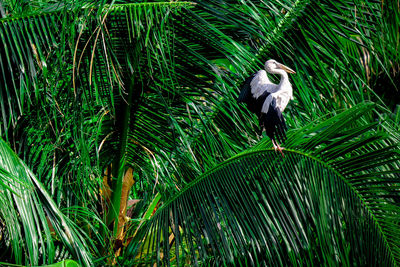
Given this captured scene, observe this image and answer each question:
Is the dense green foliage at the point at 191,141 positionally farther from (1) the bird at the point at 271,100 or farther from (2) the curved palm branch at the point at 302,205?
(1) the bird at the point at 271,100

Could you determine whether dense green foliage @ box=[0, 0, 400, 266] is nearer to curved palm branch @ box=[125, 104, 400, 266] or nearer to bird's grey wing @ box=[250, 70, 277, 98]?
curved palm branch @ box=[125, 104, 400, 266]

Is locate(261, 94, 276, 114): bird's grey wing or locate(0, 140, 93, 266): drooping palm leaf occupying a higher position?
locate(261, 94, 276, 114): bird's grey wing

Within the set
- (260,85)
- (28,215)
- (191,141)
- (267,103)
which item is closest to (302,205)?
(267,103)

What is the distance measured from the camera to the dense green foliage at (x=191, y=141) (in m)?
2.28

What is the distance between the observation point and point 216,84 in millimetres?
3566

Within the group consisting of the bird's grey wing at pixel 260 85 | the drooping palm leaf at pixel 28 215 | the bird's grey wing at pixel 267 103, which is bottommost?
the drooping palm leaf at pixel 28 215

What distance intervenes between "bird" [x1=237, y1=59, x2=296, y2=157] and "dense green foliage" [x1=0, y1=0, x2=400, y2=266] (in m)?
0.15

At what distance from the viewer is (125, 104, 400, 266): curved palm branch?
215 cm

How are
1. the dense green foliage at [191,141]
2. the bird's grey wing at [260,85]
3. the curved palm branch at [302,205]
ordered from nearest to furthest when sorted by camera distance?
the curved palm branch at [302,205] < the dense green foliage at [191,141] < the bird's grey wing at [260,85]

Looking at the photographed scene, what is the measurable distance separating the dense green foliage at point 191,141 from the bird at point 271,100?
150 mm

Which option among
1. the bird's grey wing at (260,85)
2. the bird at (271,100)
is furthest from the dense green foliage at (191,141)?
the bird's grey wing at (260,85)

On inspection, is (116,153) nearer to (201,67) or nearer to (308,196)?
(201,67)

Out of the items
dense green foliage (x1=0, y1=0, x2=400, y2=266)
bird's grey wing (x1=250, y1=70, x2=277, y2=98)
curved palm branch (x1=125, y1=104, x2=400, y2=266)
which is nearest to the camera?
curved palm branch (x1=125, y1=104, x2=400, y2=266)

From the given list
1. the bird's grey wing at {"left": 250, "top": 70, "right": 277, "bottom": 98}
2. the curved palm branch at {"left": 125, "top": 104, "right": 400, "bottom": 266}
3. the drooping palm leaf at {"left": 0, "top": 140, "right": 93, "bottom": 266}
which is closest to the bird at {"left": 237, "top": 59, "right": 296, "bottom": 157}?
the bird's grey wing at {"left": 250, "top": 70, "right": 277, "bottom": 98}
